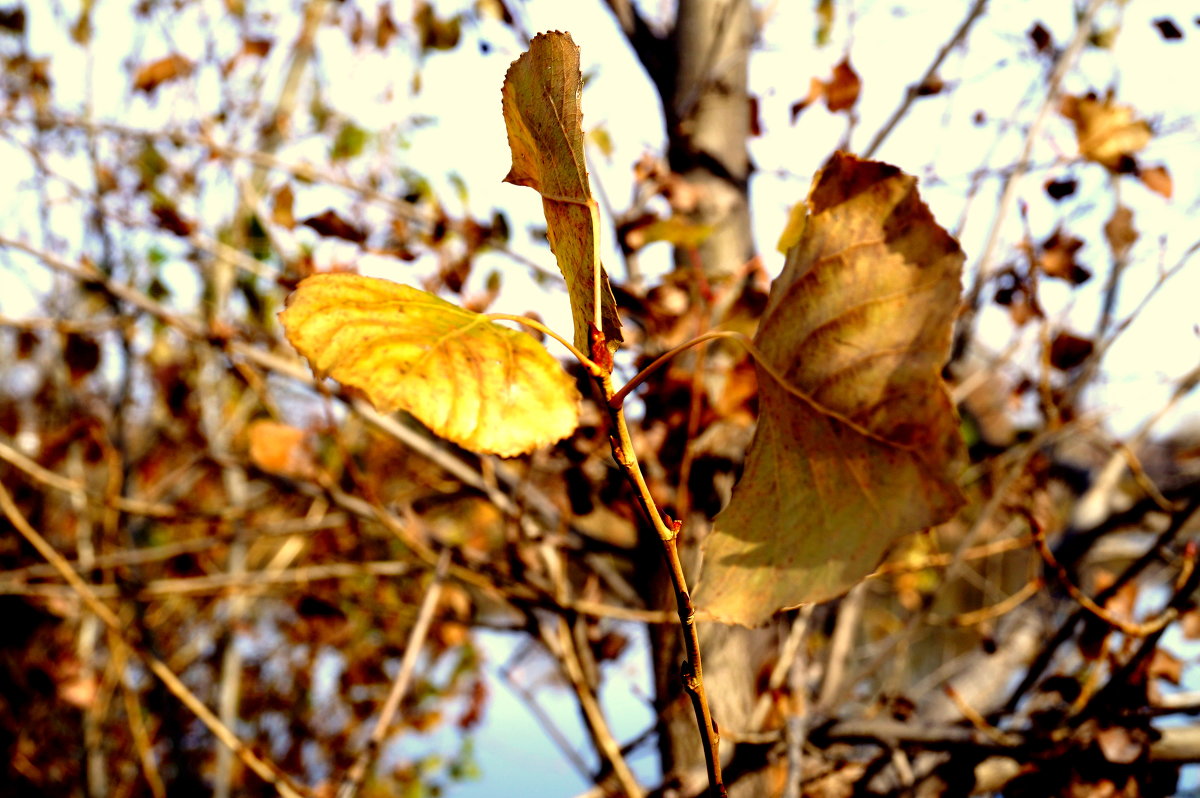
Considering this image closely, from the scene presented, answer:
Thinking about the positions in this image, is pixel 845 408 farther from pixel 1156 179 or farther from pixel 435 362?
pixel 1156 179

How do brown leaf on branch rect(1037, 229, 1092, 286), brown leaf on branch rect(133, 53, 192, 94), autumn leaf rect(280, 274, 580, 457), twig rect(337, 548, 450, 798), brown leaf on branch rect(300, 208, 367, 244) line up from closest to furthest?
1. autumn leaf rect(280, 274, 580, 457)
2. twig rect(337, 548, 450, 798)
3. brown leaf on branch rect(300, 208, 367, 244)
4. brown leaf on branch rect(1037, 229, 1092, 286)
5. brown leaf on branch rect(133, 53, 192, 94)

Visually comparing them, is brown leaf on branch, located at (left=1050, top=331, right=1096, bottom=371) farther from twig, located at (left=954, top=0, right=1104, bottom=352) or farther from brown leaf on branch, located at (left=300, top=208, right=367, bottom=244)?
brown leaf on branch, located at (left=300, top=208, right=367, bottom=244)

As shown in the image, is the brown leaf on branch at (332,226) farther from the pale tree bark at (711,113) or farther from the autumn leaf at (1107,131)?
the autumn leaf at (1107,131)

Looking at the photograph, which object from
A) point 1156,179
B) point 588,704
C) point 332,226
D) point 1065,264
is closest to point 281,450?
point 332,226

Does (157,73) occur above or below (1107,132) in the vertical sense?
above

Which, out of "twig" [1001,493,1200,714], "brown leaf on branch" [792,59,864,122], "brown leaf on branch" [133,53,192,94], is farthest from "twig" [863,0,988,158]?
"brown leaf on branch" [133,53,192,94]

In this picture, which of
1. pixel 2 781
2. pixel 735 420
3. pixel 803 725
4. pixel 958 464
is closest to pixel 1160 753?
pixel 803 725

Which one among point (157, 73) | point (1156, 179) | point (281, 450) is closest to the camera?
point (281, 450)

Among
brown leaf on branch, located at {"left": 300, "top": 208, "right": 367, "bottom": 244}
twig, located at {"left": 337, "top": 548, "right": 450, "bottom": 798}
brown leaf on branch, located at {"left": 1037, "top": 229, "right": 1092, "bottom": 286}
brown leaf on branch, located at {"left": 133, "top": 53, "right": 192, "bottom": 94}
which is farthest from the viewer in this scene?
brown leaf on branch, located at {"left": 133, "top": 53, "right": 192, "bottom": 94}
